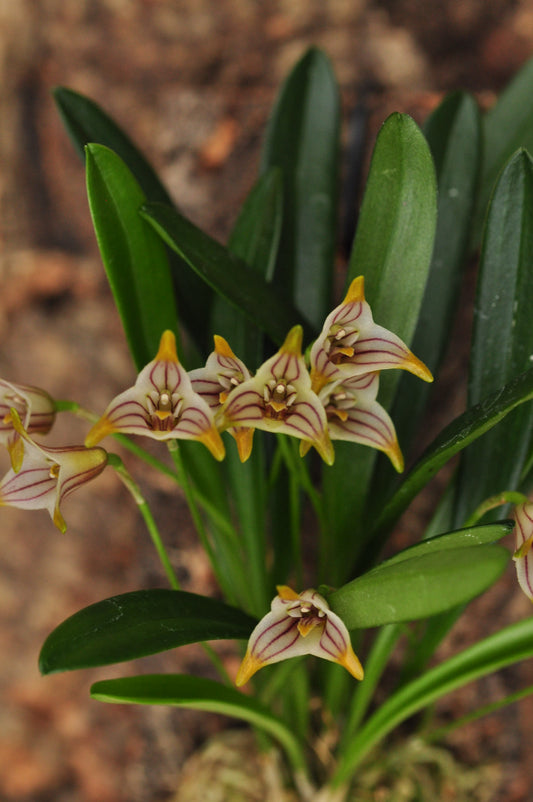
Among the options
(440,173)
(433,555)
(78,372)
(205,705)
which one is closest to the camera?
(433,555)

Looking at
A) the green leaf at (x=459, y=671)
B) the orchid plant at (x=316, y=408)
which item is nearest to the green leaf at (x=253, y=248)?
the orchid plant at (x=316, y=408)

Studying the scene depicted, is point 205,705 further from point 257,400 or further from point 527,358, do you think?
point 527,358

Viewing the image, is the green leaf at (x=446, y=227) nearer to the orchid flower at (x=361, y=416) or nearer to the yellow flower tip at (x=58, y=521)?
the orchid flower at (x=361, y=416)

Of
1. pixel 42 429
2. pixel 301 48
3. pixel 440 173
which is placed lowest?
pixel 42 429

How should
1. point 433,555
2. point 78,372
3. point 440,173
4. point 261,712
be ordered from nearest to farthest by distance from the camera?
point 433,555, point 261,712, point 440,173, point 78,372

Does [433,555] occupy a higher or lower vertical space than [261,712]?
higher

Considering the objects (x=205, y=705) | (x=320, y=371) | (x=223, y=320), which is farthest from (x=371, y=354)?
(x=205, y=705)

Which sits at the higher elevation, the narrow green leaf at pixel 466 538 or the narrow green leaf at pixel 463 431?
the narrow green leaf at pixel 463 431
